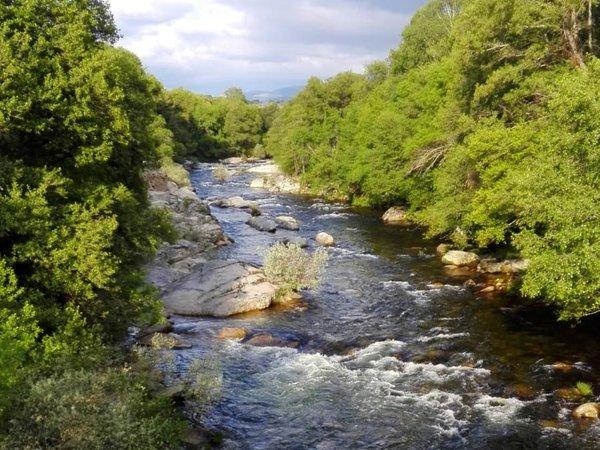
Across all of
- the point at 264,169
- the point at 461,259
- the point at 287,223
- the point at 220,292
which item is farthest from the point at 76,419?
the point at 264,169

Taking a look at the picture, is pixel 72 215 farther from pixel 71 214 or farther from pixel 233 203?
pixel 233 203

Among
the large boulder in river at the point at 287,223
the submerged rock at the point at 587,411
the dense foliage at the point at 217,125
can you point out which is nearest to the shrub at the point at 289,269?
the submerged rock at the point at 587,411

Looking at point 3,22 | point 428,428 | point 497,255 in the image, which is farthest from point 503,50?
point 3,22

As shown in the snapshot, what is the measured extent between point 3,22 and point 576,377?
73.2ft

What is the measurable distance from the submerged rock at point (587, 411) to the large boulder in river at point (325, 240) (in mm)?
27102

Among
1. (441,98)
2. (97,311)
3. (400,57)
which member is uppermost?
(400,57)

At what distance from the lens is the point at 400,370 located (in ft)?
67.3

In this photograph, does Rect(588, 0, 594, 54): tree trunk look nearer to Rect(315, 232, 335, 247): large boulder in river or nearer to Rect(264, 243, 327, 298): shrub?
Rect(264, 243, 327, 298): shrub

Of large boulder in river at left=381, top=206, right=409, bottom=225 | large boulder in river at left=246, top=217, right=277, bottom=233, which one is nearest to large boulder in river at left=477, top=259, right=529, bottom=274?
large boulder in river at left=381, top=206, right=409, bottom=225

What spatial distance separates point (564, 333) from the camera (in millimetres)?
23266

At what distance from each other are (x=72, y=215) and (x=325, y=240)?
28923 mm

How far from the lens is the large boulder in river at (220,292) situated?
27.5 meters

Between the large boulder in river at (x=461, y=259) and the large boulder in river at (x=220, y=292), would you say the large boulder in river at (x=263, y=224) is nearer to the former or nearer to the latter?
the large boulder in river at (x=220, y=292)

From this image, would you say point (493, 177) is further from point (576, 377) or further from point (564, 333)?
point (576, 377)
